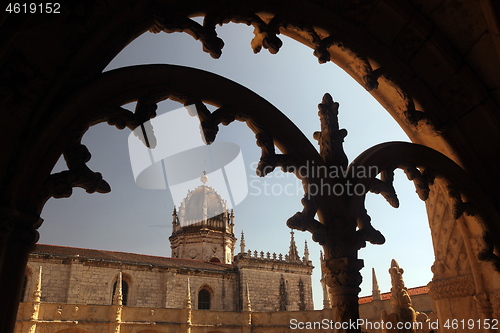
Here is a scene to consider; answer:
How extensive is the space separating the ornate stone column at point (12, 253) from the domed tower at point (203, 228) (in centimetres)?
3480

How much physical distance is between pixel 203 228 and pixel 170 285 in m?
9.44

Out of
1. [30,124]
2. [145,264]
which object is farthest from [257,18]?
[145,264]

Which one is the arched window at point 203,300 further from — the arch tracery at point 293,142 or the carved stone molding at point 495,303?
the arch tracery at point 293,142

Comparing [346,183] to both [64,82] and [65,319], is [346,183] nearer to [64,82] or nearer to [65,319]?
[64,82]

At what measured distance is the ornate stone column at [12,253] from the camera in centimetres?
179

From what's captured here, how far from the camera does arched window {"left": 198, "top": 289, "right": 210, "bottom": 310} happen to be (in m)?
29.6

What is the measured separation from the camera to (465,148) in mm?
3436

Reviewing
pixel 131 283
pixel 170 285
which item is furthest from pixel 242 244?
pixel 131 283

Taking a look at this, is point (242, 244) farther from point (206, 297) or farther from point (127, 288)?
point (127, 288)

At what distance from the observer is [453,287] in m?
3.57

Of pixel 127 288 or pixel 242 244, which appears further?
pixel 242 244

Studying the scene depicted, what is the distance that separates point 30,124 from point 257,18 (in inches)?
69.2

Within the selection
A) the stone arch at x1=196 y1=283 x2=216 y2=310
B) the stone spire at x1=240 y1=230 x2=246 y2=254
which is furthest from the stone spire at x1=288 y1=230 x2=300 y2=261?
the stone arch at x1=196 y1=283 x2=216 y2=310

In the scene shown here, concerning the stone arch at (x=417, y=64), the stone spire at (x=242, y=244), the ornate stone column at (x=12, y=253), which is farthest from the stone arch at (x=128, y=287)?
the ornate stone column at (x=12, y=253)
